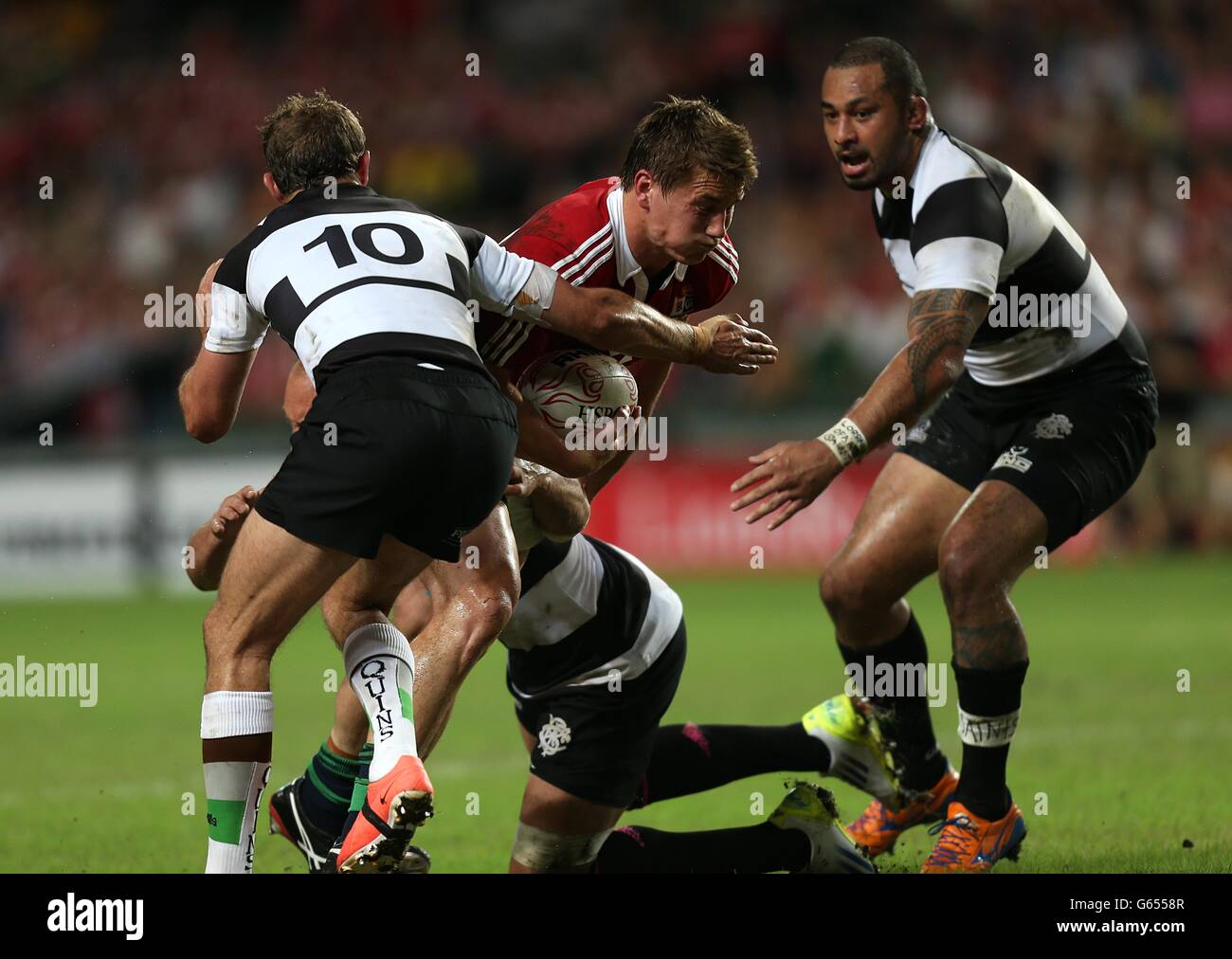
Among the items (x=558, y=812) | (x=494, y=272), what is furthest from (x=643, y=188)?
(x=558, y=812)

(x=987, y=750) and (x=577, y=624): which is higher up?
(x=577, y=624)

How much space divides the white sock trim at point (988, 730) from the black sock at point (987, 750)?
0.5 inches

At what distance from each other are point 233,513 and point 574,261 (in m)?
1.22

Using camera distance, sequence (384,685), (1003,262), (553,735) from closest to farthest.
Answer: (384,685) < (553,735) < (1003,262)

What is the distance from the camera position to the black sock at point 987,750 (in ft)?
16.6

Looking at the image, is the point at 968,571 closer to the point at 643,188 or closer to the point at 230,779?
the point at 643,188

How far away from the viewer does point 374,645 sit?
13.9 feet

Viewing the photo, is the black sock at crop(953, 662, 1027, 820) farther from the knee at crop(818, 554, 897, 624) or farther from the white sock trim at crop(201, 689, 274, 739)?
the white sock trim at crop(201, 689, 274, 739)

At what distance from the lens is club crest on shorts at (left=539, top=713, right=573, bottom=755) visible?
191 inches

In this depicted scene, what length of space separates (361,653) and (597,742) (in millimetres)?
941

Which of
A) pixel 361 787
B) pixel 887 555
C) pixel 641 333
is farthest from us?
pixel 887 555

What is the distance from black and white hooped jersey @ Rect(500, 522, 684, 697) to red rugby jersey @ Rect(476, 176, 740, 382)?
1.98 feet

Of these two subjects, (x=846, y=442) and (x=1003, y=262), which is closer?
(x=846, y=442)

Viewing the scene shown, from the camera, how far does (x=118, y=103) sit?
19781 millimetres
